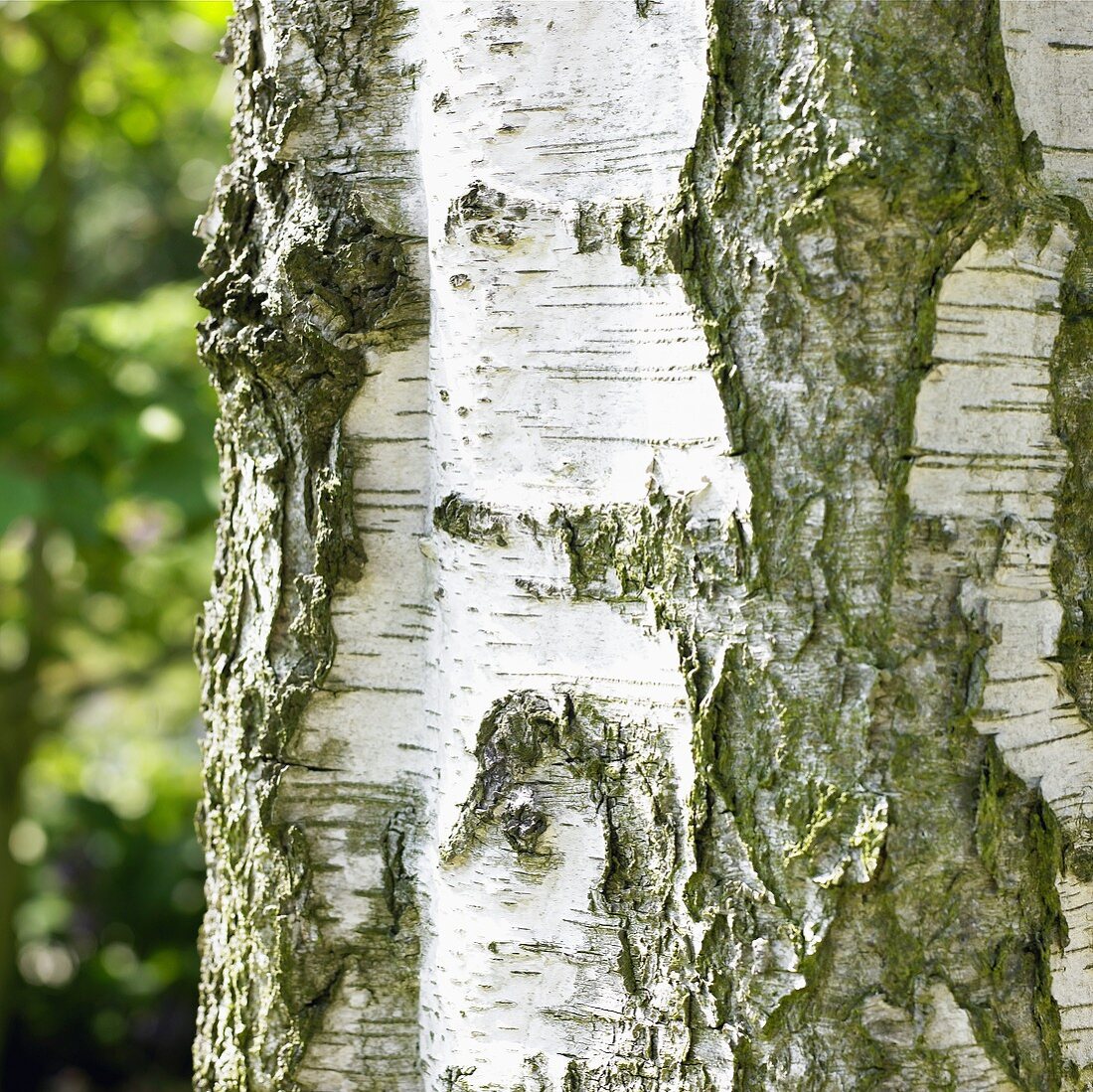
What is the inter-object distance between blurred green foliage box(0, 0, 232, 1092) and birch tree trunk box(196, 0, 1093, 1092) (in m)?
1.33

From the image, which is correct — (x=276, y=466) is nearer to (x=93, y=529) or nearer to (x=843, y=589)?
(x=843, y=589)

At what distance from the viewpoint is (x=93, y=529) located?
7.91 ft

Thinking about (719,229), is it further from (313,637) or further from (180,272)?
(180,272)

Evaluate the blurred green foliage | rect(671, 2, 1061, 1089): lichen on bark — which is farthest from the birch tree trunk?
the blurred green foliage

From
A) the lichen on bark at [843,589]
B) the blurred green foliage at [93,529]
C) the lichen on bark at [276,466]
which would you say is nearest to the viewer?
the lichen on bark at [843,589]

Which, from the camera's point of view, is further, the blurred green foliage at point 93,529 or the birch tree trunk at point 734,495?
the blurred green foliage at point 93,529

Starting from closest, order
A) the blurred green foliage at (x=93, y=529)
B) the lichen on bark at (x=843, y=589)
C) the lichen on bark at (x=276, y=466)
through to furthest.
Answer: the lichen on bark at (x=843, y=589), the lichen on bark at (x=276, y=466), the blurred green foliage at (x=93, y=529)

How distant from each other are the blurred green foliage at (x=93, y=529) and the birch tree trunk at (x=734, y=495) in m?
1.33

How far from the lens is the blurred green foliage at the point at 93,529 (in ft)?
7.88

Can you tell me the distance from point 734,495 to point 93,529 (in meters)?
1.89

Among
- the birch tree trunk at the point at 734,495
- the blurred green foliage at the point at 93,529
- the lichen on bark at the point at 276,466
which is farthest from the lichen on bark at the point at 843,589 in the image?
the blurred green foliage at the point at 93,529

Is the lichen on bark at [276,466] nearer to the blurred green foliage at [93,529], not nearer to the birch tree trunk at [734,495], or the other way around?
the birch tree trunk at [734,495]

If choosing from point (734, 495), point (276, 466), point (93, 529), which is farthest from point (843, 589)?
point (93, 529)

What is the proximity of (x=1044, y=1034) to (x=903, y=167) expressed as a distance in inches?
29.0
